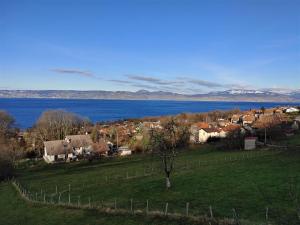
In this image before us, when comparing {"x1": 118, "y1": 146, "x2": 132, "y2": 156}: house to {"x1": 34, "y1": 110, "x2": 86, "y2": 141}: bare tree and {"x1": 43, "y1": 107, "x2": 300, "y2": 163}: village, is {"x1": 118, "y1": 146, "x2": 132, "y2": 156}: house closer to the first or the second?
{"x1": 43, "y1": 107, "x2": 300, "y2": 163}: village

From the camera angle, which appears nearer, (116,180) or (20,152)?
(116,180)

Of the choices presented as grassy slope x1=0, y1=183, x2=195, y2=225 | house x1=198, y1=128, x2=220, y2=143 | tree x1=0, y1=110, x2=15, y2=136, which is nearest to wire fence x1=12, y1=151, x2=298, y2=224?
grassy slope x1=0, y1=183, x2=195, y2=225

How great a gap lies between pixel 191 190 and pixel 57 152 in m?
59.8

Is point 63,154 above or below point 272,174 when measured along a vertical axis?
below

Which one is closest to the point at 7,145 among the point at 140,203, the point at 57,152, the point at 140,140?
the point at 57,152

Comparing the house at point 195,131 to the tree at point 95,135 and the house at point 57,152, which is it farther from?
the house at point 57,152

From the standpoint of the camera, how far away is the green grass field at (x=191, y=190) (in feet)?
98.8

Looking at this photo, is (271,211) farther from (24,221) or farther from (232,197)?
(24,221)

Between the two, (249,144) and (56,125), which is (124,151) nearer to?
(249,144)

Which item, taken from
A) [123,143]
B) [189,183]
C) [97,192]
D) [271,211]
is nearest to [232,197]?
[271,211]

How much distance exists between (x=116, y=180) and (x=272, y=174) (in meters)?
20.0

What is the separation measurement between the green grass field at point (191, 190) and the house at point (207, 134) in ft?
133

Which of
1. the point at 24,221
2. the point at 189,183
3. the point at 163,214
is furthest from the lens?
the point at 189,183

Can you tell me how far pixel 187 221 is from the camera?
83.7 feet
